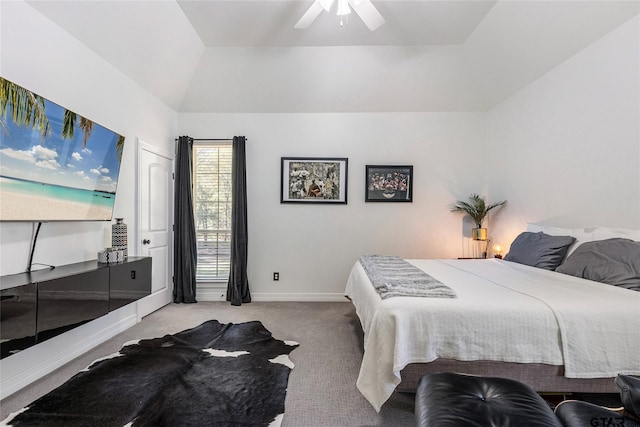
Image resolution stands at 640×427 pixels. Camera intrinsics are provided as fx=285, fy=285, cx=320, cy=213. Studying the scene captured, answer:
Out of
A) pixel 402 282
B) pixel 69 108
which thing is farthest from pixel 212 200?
pixel 402 282

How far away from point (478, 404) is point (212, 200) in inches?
154

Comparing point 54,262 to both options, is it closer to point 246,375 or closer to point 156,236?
point 156,236

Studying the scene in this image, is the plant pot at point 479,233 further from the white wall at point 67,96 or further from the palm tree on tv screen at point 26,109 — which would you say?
the palm tree on tv screen at point 26,109

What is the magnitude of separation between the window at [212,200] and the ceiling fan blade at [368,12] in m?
2.54

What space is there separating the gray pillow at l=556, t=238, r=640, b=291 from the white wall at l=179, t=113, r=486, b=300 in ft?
6.07

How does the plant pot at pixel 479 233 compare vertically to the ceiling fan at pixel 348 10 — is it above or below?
below

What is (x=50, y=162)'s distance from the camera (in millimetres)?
2051

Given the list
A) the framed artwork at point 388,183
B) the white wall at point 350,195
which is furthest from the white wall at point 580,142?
the framed artwork at point 388,183

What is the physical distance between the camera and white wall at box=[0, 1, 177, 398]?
1.95 m

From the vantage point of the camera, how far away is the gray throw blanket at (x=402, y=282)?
182 cm

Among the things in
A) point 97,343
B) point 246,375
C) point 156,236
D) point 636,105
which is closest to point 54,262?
point 97,343

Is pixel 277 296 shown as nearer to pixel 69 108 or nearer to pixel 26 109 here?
pixel 69 108

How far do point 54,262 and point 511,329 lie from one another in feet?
10.8

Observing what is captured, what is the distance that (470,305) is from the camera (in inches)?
66.4
